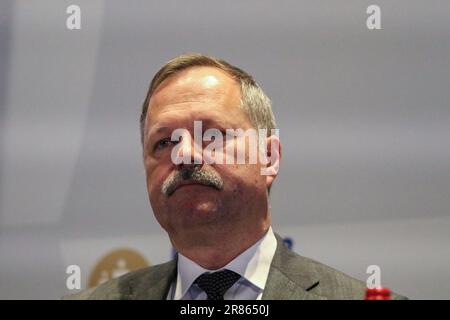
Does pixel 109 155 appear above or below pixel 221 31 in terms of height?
below

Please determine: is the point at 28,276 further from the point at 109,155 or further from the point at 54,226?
the point at 109,155

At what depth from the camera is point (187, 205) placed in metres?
1.44

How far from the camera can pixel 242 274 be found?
1.50m

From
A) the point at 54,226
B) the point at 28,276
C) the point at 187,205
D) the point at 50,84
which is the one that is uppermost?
the point at 50,84

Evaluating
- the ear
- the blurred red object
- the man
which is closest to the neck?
the man

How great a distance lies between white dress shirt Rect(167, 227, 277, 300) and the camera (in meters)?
1.47

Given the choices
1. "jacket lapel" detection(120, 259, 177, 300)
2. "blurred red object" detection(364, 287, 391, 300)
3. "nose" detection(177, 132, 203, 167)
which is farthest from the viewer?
"jacket lapel" detection(120, 259, 177, 300)

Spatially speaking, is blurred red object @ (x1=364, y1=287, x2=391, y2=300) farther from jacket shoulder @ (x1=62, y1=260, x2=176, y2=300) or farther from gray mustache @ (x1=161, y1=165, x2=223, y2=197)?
jacket shoulder @ (x1=62, y1=260, x2=176, y2=300)

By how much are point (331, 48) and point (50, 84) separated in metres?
0.77

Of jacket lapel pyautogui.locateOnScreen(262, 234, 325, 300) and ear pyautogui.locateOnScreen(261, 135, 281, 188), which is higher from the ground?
ear pyautogui.locateOnScreen(261, 135, 281, 188)

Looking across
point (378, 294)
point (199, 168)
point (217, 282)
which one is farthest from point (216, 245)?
point (378, 294)

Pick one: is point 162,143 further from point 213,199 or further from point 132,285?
point 132,285
